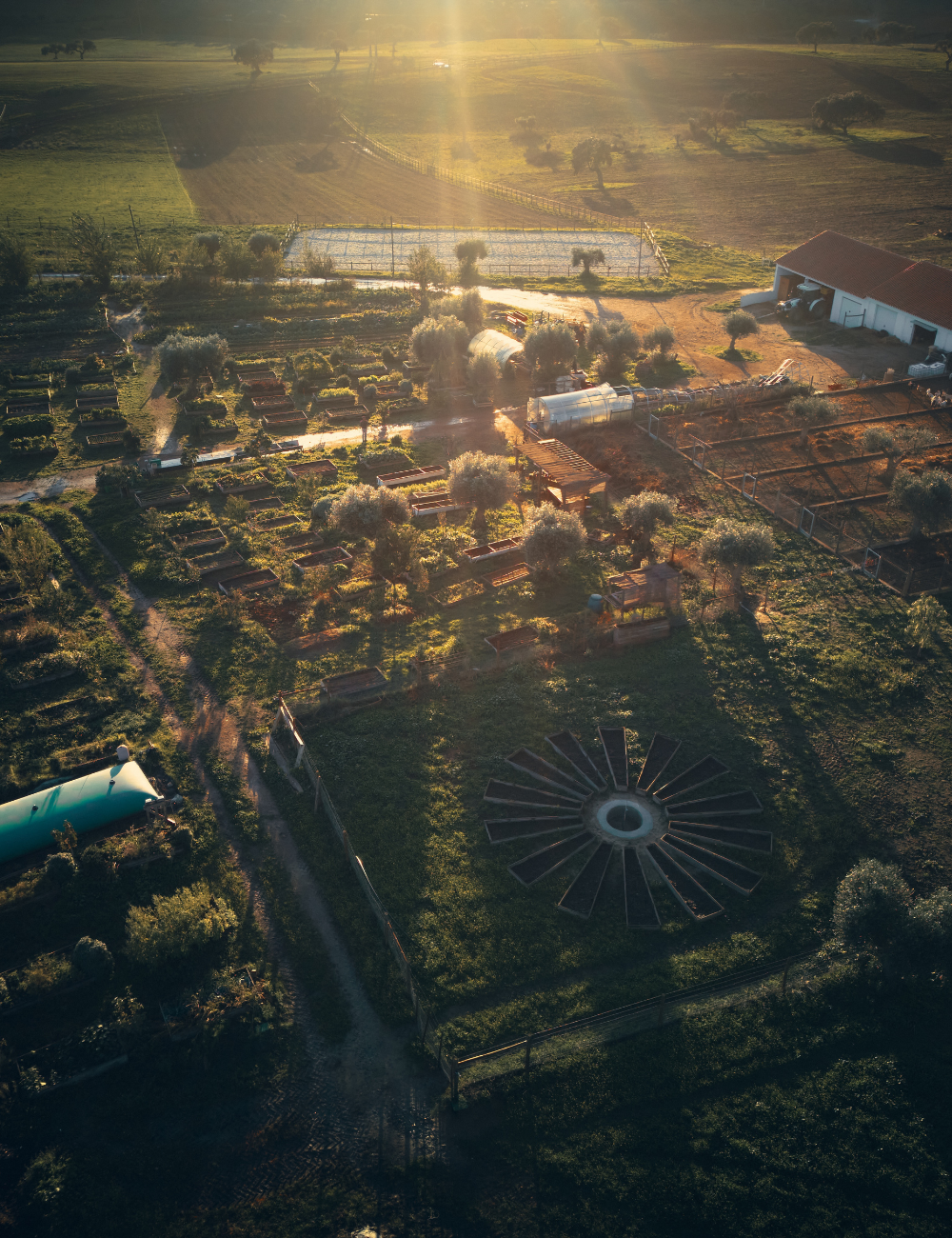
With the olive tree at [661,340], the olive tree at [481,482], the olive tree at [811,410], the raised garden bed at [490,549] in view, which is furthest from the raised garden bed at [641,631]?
the olive tree at [661,340]

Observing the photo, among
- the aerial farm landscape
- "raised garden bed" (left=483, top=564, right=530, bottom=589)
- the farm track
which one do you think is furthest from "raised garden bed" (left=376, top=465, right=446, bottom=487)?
the farm track

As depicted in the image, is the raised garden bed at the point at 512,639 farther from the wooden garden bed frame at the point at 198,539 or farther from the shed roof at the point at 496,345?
the shed roof at the point at 496,345

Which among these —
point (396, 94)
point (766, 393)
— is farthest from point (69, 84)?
point (766, 393)

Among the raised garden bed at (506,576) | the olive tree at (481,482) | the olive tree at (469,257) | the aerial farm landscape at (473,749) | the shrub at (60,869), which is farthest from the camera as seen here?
the olive tree at (469,257)

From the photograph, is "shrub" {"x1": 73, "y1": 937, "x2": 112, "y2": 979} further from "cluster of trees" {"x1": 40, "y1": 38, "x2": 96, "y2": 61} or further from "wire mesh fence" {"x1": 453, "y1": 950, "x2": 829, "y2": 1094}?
"cluster of trees" {"x1": 40, "y1": 38, "x2": 96, "y2": 61}

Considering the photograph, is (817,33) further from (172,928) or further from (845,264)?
(172,928)

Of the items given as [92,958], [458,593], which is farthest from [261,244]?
[92,958]
